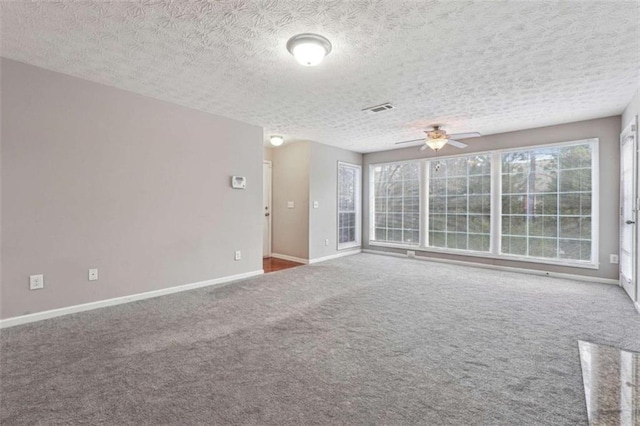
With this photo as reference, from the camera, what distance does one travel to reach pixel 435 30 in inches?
85.9

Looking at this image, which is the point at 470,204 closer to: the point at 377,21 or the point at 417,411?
the point at 377,21

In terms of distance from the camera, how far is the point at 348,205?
276 inches

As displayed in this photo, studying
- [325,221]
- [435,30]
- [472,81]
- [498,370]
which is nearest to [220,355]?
[498,370]

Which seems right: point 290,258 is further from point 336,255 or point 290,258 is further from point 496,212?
point 496,212

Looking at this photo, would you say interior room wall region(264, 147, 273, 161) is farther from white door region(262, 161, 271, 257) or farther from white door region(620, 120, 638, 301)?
white door region(620, 120, 638, 301)

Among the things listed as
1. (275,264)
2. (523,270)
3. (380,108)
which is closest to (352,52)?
(380,108)

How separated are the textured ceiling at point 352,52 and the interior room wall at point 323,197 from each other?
2.02 meters

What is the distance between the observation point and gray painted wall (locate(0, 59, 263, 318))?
2730mm

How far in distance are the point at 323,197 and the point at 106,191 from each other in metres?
3.86

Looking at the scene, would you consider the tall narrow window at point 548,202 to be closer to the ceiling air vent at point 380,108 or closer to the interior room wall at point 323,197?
the ceiling air vent at point 380,108

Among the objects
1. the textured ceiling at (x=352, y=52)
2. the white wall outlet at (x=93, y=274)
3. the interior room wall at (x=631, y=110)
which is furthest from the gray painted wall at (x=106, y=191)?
the interior room wall at (x=631, y=110)

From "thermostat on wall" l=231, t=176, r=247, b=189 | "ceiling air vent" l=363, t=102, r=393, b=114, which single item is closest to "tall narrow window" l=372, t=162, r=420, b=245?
"ceiling air vent" l=363, t=102, r=393, b=114

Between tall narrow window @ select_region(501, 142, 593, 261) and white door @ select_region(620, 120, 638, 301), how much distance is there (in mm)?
417

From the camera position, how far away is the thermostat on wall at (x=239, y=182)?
4.43 meters
